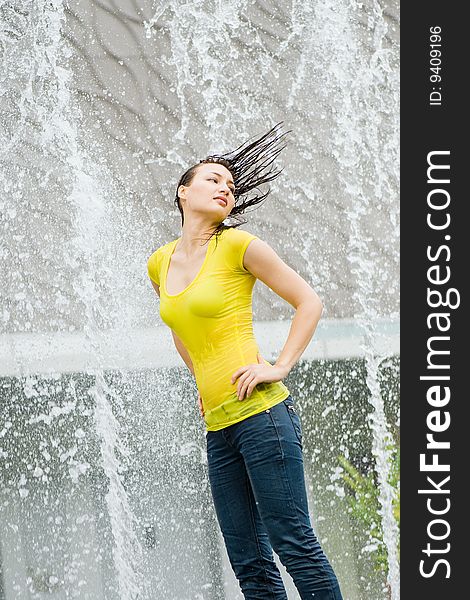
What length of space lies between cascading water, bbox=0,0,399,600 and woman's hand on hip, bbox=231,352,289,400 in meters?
1.78

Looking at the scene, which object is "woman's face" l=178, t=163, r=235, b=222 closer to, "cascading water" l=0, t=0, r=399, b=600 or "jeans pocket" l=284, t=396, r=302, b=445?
"jeans pocket" l=284, t=396, r=302, b=445

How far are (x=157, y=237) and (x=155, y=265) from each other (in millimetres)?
2383

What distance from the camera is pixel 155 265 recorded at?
226 cm

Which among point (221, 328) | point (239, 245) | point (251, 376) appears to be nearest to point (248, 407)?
point (251, 376)

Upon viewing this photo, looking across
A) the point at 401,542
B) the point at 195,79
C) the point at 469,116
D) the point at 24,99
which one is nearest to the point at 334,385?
the point at 401,542

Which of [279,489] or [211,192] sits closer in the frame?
[279,489]

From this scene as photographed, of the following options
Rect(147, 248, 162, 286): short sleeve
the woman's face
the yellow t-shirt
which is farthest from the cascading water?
the woman's face

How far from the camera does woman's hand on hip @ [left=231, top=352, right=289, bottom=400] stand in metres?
1.94

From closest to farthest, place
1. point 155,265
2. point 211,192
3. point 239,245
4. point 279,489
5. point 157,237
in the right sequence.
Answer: point 279,489 → point 239,245 → point 211,192 → point 155,265 → point 157,237

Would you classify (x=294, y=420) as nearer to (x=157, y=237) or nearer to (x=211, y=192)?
(x=211, y=192)

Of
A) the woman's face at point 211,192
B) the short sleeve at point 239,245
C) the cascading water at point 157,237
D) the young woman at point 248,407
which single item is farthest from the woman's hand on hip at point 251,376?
the cascading water at point 157,237

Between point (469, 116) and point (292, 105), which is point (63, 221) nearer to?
point (292, 105)

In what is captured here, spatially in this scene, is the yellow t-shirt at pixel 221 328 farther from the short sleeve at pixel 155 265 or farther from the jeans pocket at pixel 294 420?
the short sleeve at pixel 155 265

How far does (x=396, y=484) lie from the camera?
384 centimetres
